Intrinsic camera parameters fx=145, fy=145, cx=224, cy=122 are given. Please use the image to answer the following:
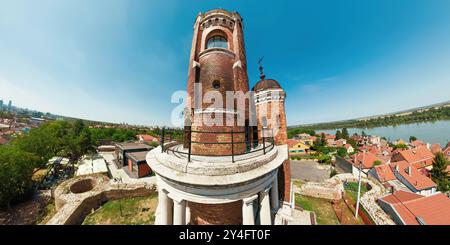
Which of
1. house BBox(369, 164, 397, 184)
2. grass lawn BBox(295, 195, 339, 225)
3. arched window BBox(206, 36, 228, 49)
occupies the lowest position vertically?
house BBox(369, 164, 397, 184)

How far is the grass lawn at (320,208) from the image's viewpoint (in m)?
9.98

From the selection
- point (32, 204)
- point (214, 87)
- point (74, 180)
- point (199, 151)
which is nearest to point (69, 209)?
point (74, 180)

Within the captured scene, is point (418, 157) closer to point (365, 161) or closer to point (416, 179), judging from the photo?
point (365, 161)

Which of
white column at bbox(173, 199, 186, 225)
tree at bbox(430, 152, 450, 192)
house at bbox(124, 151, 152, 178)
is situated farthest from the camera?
house at bbox(124, 151, 152, 178)

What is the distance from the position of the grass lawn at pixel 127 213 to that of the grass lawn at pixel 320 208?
36.5 ft

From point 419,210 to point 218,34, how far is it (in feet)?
61.2

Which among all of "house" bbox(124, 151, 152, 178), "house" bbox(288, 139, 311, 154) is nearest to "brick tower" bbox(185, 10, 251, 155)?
"house" bbox(124, 151, 152, 178)

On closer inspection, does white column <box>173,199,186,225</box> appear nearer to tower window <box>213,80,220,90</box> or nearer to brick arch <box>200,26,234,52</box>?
tower window <box>213,80,220,90</box>

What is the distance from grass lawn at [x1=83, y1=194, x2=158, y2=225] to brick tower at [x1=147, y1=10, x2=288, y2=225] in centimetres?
583

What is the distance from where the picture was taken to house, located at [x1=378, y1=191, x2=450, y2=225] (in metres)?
10.1

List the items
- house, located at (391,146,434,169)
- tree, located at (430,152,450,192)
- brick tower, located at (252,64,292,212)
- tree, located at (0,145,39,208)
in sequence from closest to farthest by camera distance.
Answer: brick tower, located at (252,64,292,212), tree, located at (0,145,39,208), tree, located at (430,152,450,192), house, located at (391,146,434,169)

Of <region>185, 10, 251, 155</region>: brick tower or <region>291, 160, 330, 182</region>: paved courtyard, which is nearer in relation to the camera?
<region>185, 10, 251, 155</region>: brick tower
